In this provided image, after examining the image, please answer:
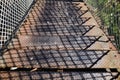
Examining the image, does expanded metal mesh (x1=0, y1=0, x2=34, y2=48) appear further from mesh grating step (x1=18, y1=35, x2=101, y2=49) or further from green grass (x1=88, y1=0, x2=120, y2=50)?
green grass (x1=88, y1=0, x2=120, y2=50)

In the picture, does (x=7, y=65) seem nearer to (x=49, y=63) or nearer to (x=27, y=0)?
(x=49, y=63)

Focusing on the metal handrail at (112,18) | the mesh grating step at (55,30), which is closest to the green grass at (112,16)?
the metal handrail at (112,18)

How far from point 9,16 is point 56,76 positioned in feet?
6.25

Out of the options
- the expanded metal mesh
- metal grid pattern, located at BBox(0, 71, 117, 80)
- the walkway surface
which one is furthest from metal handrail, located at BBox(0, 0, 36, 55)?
metal grid pattern, located at BBox(0, 71, 117, 80)

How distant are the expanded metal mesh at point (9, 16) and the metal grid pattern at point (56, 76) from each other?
96 centimetres

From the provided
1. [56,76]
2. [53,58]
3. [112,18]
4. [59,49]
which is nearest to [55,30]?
[59,49]

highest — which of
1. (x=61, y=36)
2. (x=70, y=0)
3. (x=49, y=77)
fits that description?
(x=70, y=0)

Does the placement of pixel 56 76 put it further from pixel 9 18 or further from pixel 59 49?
pixel 9 18

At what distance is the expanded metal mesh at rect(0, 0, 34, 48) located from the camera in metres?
4.46

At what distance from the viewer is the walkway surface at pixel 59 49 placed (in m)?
3.73

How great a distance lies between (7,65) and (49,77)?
0.74 metres

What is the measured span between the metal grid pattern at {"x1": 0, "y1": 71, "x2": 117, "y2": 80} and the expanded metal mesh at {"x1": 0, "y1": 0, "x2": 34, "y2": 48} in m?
0.96

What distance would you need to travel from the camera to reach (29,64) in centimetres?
396

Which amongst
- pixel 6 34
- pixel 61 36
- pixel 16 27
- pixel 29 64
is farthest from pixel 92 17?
pixel 29 64
